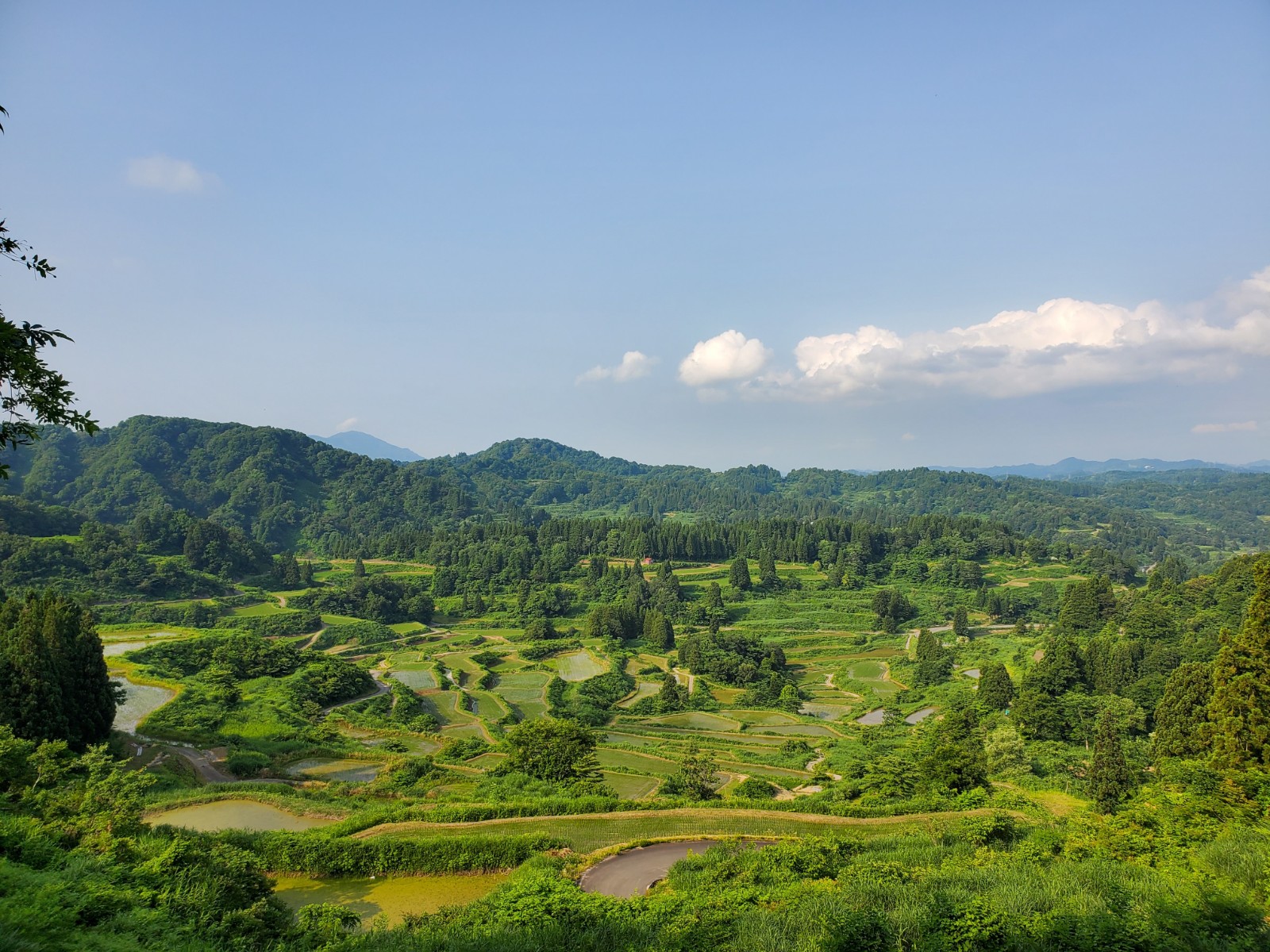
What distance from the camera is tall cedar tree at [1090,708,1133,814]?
25.6 meters

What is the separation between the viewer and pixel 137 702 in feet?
126

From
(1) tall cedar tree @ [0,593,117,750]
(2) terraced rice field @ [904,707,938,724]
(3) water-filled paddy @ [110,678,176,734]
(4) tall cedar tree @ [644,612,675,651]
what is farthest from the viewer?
(4) tall cedar tree @ [644,612,675,651]

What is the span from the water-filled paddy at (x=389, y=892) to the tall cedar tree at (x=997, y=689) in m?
40.3

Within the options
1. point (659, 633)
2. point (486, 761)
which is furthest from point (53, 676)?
point (659, 633)

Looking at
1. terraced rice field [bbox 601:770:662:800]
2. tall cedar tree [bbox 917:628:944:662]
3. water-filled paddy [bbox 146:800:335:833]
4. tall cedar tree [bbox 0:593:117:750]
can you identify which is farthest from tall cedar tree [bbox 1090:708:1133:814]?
tall cedar tree [bbox 0:593:117:750]

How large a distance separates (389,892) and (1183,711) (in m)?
38.1

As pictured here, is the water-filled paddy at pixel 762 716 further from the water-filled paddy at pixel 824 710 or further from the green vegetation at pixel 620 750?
the water-filled paddy at pixel 824 710

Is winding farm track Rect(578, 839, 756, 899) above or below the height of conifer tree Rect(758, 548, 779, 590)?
above

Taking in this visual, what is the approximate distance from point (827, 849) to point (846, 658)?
55.3 meters

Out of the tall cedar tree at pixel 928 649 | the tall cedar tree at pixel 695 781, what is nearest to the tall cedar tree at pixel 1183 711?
the tall cedar tree at pixel 695 781

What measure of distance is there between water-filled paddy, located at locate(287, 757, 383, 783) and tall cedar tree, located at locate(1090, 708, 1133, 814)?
3260cm

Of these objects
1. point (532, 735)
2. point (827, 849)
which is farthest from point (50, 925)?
point (532, 735)

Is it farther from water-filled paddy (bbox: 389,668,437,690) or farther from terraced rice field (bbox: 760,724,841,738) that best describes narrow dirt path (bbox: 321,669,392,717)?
terraced rice field (bbox: 760,724,841,738)

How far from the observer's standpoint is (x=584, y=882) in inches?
748
